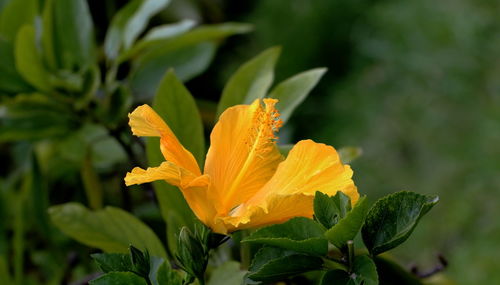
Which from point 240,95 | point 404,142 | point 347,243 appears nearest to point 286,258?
point 347,243

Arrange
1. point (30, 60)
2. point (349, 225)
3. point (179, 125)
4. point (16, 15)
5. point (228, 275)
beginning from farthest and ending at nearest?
1. point (16, 15)
2. point (30, 60)
3. point (179, 125)
4. point (228, 275)
5. point (349, 225)

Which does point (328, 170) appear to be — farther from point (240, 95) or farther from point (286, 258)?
point (240, 95)

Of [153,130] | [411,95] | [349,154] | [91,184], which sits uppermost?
[153,130]

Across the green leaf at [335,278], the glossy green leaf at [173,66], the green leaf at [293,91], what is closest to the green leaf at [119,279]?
the green leaf at [335,278]

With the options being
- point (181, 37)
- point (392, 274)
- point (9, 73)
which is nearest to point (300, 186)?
point (392, 274)

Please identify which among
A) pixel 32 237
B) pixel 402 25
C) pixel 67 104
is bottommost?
pixel 402 25

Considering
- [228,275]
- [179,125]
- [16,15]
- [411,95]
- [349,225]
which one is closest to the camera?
[349,225]

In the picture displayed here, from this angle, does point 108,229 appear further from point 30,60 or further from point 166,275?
point 30,60
